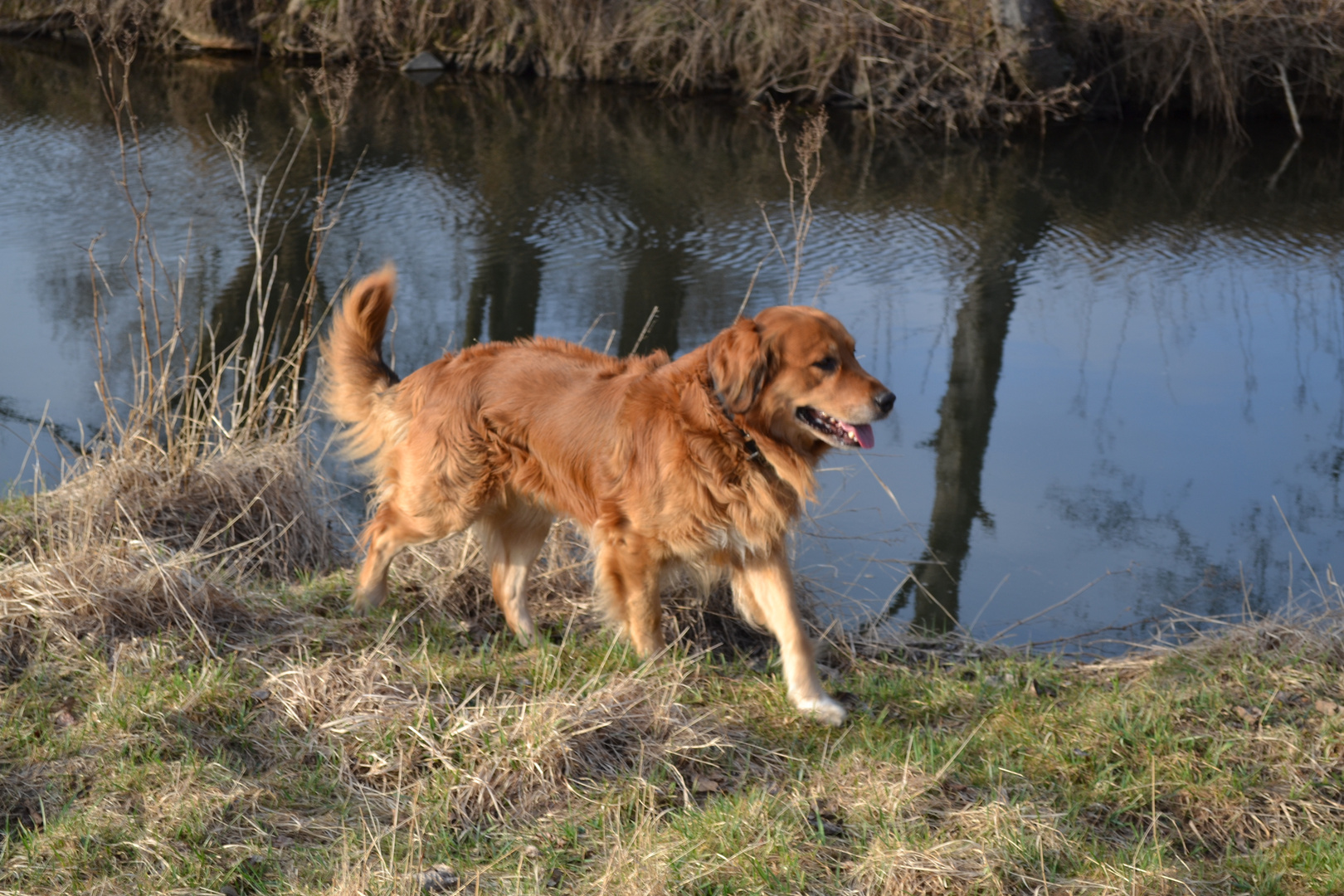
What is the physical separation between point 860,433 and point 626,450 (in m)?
0.79

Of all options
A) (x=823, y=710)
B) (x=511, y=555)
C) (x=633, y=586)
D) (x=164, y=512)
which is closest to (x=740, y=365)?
(x=633, y=586)

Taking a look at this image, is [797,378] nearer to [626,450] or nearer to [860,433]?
[860,433]

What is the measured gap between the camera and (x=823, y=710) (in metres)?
3.94

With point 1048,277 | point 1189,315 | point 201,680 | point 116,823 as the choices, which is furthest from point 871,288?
point 116,823

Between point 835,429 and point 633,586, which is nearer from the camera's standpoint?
point 835,429

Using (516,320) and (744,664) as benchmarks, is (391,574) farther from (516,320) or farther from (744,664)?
(516,320)

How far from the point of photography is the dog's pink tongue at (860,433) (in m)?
3.85

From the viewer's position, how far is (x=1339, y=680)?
3971 millimetres

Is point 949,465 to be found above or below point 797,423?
below

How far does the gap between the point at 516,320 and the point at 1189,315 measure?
505 centimetres

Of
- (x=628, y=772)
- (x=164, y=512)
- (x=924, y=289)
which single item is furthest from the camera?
(x=924, y=289)

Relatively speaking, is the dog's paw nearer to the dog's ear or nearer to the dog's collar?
the dog's collar

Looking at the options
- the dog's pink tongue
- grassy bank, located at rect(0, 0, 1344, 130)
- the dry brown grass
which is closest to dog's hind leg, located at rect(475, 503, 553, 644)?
the dog's pink tongue

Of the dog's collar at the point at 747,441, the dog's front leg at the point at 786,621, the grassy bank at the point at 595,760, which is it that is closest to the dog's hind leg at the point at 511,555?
the grassy bank at the point at 595,760
